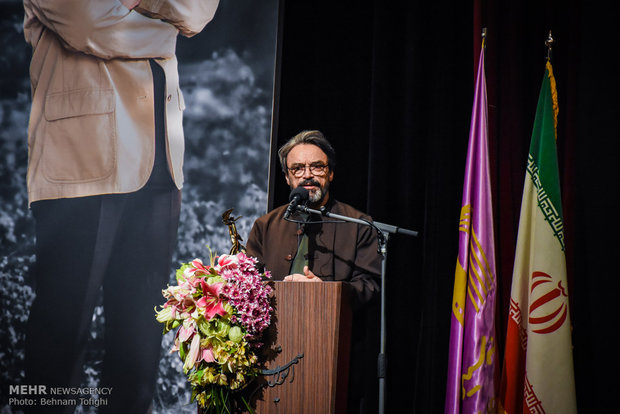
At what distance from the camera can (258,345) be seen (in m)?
2.17

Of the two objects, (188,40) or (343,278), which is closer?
(343,278)

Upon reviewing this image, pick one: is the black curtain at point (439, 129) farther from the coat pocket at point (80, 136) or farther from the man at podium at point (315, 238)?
the coat pocket at point (80, 136)

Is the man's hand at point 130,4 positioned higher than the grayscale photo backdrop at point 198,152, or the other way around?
the man's hand at point 130,4

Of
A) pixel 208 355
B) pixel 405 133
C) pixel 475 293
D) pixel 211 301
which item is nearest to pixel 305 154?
pixel 405 133

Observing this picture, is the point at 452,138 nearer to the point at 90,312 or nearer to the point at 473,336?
the point at 473,336

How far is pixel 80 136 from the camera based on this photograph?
372 centimetres

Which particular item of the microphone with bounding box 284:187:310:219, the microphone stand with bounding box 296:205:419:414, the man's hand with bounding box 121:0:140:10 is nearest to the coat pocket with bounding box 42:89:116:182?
the man's hand with bounding box 121:0:140:10

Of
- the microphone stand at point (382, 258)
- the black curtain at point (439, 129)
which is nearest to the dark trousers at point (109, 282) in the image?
Result: the black curtain at point (439, 129)

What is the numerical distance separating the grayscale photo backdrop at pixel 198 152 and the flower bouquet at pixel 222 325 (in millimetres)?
1425

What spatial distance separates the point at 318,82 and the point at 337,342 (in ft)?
6.61

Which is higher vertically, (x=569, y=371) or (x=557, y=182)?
(x=557, y=182)

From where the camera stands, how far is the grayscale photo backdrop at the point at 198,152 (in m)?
3.58

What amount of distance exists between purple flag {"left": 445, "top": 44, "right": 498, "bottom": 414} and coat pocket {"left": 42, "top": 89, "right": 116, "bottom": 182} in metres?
2.09

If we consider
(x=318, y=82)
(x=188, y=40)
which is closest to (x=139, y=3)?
(x=188, y=40)
